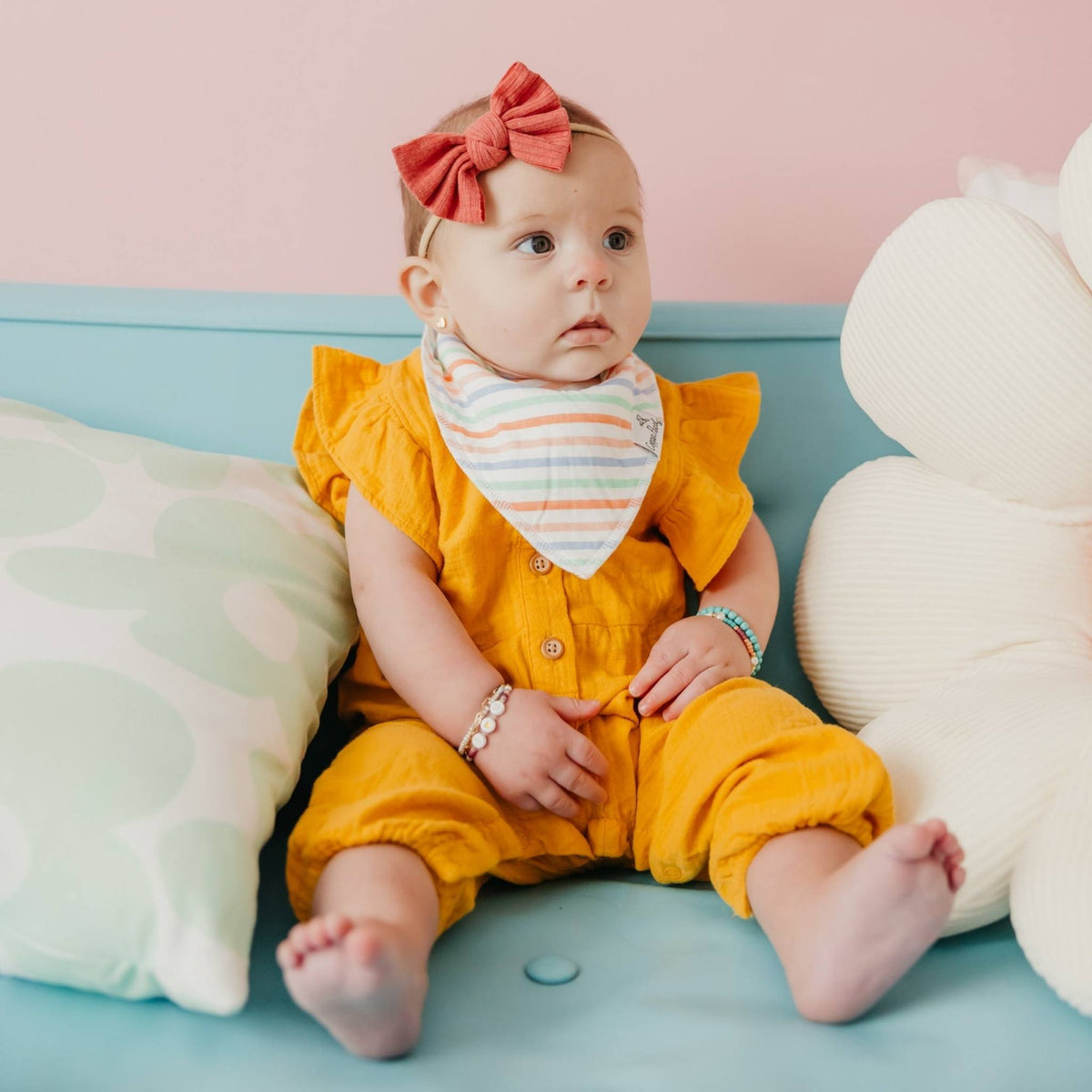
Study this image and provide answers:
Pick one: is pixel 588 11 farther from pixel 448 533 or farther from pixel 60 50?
pixel 448 533

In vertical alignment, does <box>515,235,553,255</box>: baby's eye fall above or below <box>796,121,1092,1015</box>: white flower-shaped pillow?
above

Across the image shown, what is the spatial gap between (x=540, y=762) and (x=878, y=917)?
316mm

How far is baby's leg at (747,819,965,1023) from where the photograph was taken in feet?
2.20

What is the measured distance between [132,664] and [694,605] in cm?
58

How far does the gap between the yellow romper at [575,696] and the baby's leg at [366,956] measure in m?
0.03

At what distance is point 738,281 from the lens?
1.53 meters

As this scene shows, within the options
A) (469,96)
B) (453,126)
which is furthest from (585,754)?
(469,96)

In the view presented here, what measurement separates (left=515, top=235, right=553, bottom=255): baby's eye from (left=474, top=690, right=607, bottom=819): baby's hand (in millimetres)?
389

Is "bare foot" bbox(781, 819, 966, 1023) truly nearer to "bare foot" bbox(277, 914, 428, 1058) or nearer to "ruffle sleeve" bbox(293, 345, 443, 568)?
"bare foot" bbox(277, 914, 428, 1058)

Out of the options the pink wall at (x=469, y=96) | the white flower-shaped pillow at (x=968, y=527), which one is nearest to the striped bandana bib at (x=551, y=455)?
the white flower-shaped pillow at (x=968, y=527)

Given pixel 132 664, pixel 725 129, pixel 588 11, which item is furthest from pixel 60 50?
pixel 132 664

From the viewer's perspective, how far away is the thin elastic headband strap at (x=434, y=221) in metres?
1.03

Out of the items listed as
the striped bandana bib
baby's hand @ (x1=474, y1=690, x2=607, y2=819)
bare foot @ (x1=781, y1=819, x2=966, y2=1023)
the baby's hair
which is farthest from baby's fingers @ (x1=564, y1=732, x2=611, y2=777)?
the baby's hair

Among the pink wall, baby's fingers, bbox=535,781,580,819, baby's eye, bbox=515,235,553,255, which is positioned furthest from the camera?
the pink wall
